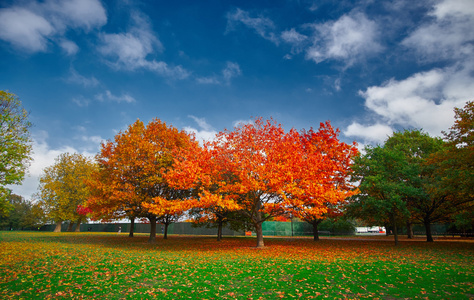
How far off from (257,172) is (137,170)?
36.8 feet

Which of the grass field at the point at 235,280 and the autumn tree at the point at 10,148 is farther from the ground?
the autumn tree at the point at 10,148

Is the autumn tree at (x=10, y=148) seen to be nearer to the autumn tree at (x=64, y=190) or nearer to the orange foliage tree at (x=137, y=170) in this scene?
the orange foliage tree at (x=137, y=170)

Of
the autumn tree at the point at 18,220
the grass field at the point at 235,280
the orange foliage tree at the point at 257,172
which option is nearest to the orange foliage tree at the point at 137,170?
the orange foliage tree at the point at 257,172

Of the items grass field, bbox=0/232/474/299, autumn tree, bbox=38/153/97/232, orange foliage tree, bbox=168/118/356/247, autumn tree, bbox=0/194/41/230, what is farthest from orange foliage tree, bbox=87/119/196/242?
autumn tree, bbox=0/194/41/230

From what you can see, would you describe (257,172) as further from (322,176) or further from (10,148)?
(10,148)

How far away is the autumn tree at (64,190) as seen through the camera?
145 feet

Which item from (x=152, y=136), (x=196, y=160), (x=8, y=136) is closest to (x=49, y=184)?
(x=8, y=136)

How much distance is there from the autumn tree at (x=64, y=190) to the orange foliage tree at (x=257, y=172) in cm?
3418

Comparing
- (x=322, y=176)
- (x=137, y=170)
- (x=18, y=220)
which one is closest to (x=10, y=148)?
(x=137, y=170)

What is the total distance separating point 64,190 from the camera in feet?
150

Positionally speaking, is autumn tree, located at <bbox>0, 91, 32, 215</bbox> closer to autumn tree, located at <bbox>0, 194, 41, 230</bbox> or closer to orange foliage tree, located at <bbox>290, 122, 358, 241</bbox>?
orange foliage tree, located at <bbox>290, 122, 358, 241</bbox>

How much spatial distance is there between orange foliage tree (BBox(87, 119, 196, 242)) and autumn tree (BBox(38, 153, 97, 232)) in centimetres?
2536

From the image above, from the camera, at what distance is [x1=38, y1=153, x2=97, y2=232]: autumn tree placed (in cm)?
4406

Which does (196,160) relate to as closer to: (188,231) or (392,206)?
(392,206)
